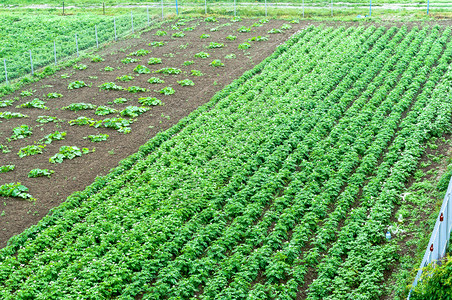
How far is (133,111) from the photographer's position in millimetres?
25609

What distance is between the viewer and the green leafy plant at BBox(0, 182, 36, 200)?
18.8m

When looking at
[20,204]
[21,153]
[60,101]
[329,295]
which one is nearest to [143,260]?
[329,295]

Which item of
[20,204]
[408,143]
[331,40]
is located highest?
[331,40]

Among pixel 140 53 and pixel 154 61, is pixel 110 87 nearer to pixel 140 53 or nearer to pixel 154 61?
pixel 154 61

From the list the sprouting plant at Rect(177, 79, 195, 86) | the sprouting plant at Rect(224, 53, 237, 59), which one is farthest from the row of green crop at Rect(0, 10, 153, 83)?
the sprouting plant at Rect(224, 53, 237, 59)

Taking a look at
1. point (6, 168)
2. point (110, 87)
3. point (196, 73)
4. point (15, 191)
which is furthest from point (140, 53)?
point (15, 191)

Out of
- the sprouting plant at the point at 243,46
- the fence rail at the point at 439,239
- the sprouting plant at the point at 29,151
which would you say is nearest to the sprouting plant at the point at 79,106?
the sprouting plant at the point at 29,151

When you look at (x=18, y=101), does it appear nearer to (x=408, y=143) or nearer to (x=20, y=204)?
(x=20, y=204)

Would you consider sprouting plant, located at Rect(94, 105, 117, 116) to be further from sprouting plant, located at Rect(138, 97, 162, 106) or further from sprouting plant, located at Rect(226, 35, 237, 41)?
sprouting plant, located at Rect(226, 35, 237, 41)

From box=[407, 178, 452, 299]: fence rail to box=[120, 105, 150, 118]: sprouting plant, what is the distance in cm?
1564

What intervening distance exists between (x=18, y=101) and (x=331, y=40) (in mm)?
19114

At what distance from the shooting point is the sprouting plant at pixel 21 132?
77.2 feet

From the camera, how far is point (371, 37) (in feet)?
108

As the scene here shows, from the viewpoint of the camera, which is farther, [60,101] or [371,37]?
[371,37]
